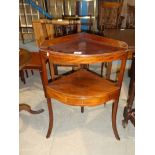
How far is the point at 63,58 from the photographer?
1.23 meters

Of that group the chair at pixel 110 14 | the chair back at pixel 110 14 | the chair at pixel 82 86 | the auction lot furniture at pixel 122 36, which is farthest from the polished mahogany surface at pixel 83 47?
the chair back at pixel 110 14

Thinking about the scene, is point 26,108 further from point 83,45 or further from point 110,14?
point 110,14

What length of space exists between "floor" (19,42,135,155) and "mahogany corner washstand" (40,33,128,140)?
0.31ft

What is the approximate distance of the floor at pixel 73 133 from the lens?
1.56 meters

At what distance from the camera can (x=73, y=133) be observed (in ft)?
5.64

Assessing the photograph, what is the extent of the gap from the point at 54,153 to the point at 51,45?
0.84 m

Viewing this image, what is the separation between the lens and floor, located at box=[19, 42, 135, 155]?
1.56 meters

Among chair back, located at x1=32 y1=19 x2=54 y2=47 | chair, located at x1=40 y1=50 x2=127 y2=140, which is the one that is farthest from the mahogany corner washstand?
chair back, located at x1=32 y1=19 x2=54 y2=47

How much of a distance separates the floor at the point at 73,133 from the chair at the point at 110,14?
1245mm

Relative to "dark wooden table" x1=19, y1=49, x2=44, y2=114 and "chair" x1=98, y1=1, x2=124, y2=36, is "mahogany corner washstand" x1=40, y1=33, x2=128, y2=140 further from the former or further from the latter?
"chair" x1=98, y1=1, x2=124, y2=36

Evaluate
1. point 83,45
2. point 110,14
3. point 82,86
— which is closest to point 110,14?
point 110,14

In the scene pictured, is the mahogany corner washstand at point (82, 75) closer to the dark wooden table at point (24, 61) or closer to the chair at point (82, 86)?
the chair at point (82, 86)
